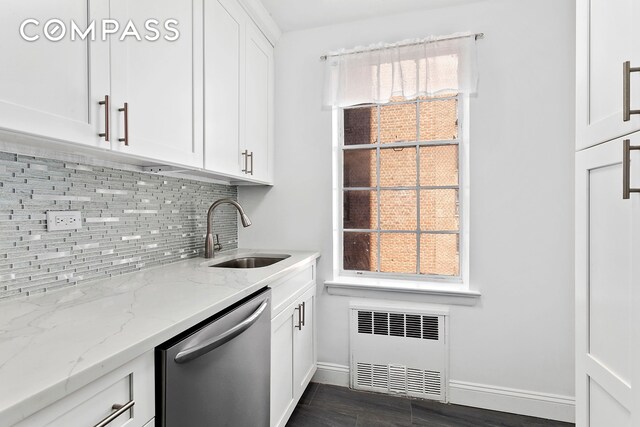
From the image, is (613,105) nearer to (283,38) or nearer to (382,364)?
(382,364)

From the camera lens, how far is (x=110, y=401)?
69 centimetres

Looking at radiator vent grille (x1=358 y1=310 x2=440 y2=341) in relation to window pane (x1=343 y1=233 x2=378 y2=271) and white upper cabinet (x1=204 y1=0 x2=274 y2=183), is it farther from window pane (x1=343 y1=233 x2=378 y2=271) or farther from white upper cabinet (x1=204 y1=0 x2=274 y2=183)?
white upper cabinet (x1=204 y1=0 x2=274 y2=183)

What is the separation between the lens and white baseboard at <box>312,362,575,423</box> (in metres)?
1.89

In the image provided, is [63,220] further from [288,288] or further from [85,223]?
[288,288]

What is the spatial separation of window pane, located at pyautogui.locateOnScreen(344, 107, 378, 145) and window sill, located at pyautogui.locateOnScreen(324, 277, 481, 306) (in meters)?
1.02

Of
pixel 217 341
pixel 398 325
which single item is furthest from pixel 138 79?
pixel 398 325

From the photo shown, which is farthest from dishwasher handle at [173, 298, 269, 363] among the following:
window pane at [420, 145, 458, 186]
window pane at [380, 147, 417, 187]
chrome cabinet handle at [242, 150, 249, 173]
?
window pane at [420, 145, 458, 186]

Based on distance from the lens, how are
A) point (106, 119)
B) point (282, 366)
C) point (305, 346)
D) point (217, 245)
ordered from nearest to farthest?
point (106, 119)
point (282, 366)
point (305, 346)
point (217, 245)

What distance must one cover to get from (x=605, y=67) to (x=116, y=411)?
1.56 m

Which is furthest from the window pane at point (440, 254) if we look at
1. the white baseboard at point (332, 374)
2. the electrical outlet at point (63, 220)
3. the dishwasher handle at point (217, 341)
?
the electrical outlet at point (63, 220)

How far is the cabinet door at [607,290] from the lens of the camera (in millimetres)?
795

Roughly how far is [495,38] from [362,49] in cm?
84

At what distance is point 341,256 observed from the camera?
2.39 m

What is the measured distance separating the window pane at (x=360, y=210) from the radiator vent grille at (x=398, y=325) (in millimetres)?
623
